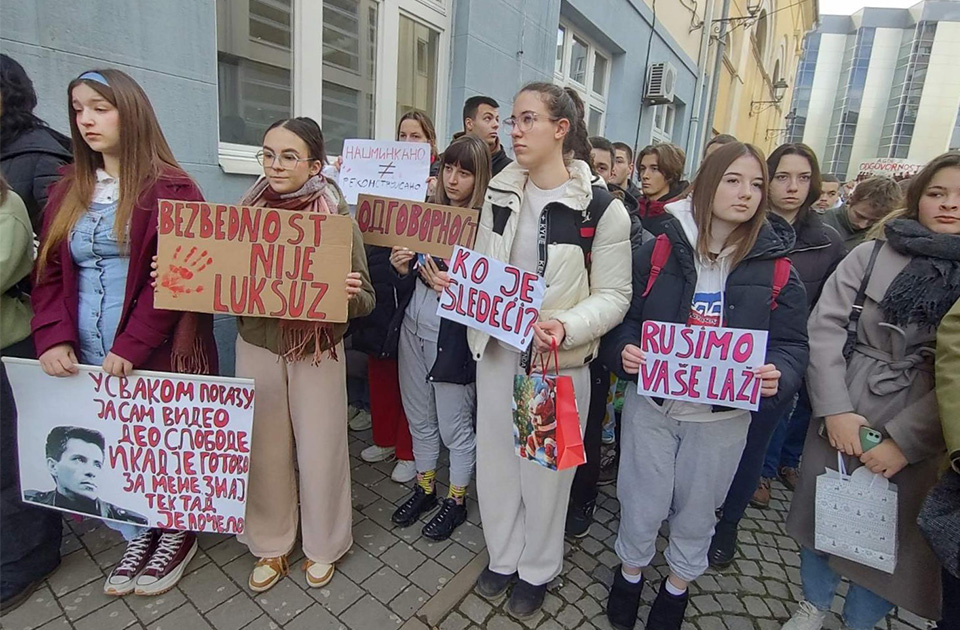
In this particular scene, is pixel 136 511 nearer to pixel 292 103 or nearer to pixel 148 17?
pixel 148 17

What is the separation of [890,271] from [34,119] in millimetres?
3449

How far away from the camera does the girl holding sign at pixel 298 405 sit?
2029 mm

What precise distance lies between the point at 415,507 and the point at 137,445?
139 centimetres

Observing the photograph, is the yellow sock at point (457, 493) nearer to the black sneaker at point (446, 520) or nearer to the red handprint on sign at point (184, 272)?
the black sneaker at point (446, 520)

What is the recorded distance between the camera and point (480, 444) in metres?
2.24

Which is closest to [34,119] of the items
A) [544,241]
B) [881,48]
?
[544,241]

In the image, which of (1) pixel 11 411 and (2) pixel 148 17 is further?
(2) pixel 148 17

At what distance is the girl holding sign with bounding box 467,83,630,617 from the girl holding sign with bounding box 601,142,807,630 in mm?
180

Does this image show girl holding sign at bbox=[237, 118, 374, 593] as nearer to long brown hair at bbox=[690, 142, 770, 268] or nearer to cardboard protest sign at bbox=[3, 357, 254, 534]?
cardboard protest sign at bbox=[3, 357, 254, 534]

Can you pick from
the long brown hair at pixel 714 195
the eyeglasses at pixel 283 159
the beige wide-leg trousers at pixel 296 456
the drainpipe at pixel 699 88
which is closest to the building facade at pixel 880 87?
the drainpipe at pixel 699 88

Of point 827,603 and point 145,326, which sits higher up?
point 145,326

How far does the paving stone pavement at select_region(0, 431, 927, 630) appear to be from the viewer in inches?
83.2

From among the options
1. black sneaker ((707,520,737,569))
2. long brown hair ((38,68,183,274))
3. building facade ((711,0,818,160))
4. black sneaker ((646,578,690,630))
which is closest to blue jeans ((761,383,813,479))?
black sneaker ((707,520,737,569))

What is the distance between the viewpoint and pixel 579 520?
2.82 m
